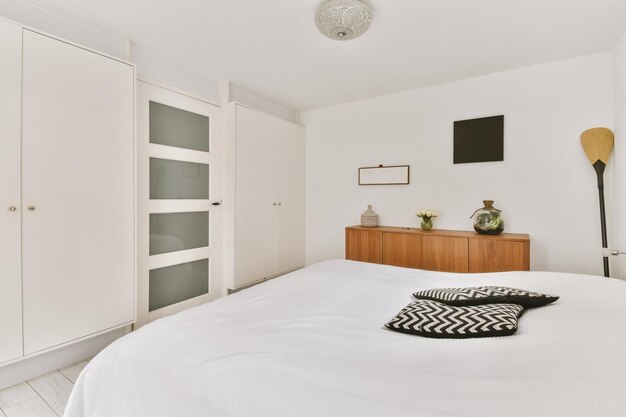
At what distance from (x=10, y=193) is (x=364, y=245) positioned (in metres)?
3.03

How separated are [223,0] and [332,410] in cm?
235

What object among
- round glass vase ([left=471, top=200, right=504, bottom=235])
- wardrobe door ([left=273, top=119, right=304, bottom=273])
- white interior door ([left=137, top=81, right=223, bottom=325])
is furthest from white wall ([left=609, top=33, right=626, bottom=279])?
white interior door ([left=137, top=81, right=223, bottom=325])

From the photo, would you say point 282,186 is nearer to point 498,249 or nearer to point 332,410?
point 498,249

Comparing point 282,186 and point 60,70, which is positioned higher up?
point 60,70

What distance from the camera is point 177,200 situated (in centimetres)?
294

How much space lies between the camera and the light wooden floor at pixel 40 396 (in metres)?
1.73

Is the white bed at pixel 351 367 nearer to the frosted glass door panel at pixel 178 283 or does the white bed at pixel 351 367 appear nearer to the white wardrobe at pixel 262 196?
the frosted glass door panel at pixel 178 283

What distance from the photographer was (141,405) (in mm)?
918

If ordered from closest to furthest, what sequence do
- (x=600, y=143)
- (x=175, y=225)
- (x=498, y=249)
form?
(x=600, y=143)
(x=498, y=249)
(x=175, y=225)

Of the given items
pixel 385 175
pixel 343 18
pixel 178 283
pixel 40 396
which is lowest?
pixel 40 396

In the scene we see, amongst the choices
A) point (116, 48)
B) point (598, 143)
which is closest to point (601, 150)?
point (598, 143)

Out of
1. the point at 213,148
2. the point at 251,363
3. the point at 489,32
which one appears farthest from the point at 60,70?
the point at 489,32

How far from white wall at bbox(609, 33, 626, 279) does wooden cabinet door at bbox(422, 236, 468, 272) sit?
1.12 m

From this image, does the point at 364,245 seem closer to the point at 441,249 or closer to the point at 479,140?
the point at 441,249
